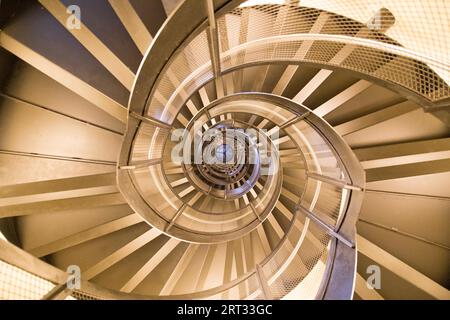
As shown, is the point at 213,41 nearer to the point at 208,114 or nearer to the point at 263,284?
the point at 263,284

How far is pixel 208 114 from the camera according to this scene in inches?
209

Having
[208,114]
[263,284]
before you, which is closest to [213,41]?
[263,284]

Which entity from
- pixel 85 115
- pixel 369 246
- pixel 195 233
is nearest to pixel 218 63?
pixel 85 115

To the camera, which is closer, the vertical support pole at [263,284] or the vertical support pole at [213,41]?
the vertical support pole at [213,41]

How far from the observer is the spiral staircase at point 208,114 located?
214 centimetres

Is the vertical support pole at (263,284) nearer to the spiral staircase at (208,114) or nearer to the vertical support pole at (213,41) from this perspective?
the spiral staircase at (208,114)

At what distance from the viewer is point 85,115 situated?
3453 mm

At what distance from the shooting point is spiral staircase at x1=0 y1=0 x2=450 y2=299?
2143 millimetres

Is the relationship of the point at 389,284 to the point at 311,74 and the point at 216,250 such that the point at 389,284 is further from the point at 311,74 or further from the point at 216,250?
the point at 311,74

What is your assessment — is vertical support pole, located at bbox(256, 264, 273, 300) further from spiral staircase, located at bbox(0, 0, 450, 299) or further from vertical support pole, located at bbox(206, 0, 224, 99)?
vertical support pole, located at bbox(206, 0, 224, 99)

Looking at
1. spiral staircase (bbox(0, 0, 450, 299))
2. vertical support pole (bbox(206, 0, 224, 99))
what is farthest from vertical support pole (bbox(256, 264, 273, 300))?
vertical support pole (bbox(206, 0, 224, 99))

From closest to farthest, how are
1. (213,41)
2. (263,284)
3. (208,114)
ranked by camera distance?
(213,41), (263,284), (208,114)

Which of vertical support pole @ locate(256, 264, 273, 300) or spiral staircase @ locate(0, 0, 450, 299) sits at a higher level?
spiral staircase @ locate(0, 0, 450, 299)

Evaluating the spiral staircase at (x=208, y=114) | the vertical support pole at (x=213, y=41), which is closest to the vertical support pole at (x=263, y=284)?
the spiral staircase at (x=208, y=114)
